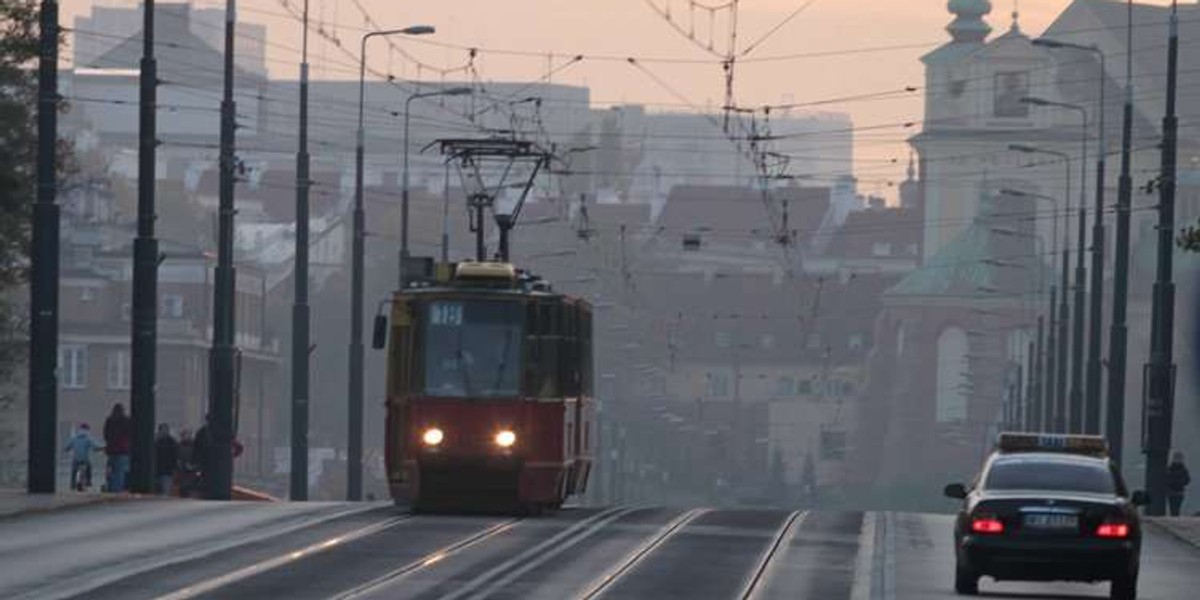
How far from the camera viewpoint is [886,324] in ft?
628

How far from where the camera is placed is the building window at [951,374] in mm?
184500

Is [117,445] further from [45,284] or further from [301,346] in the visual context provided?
[301,346]

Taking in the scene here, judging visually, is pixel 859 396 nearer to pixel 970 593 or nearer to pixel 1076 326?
pixel 1076 326

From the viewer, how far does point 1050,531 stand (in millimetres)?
35406

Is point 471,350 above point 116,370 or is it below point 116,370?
above

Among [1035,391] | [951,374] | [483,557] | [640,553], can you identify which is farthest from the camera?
[951,374]

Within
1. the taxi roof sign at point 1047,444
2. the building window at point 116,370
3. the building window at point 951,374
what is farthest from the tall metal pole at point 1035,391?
the taxi roof sign at point 1047,444

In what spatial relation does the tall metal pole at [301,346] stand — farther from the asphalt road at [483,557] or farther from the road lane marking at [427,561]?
the road lane marking at [427,561]

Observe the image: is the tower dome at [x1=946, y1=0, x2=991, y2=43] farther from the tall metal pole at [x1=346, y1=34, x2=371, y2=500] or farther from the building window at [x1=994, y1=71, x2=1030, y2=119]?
the tall metal pole at [x1=346, y1=34, x2=371, y2=500]

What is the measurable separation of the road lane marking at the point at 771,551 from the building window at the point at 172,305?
10403 centimetres

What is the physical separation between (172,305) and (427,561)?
118 metres

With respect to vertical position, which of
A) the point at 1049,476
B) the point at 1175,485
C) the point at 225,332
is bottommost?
the point at 1175,485

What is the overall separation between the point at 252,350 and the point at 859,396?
47609 millimetres

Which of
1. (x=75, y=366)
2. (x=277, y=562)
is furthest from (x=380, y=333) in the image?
(x=75, y=366)
